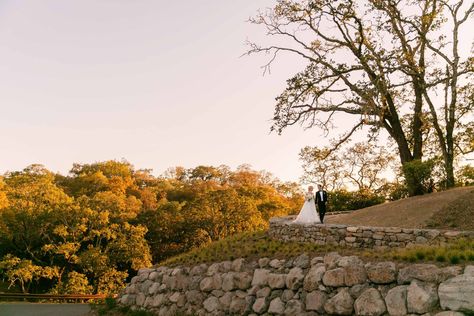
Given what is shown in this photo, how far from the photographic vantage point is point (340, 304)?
9773 millimetres

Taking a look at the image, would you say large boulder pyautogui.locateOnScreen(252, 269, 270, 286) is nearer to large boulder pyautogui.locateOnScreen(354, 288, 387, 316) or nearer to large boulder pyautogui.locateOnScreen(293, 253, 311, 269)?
large boulder pyautogui.locateOnScreen(293, 253, 311, 269)

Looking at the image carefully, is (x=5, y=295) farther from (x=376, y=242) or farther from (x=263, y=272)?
(x=376, y=242)

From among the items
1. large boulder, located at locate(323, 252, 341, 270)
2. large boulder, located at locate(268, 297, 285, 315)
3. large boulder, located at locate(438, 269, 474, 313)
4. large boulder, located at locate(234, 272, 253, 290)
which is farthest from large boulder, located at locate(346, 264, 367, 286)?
large boulder, located at locate(234, 272, 253, 290)

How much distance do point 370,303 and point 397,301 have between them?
0.63 m

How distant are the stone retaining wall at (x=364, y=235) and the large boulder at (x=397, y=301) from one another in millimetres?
4464

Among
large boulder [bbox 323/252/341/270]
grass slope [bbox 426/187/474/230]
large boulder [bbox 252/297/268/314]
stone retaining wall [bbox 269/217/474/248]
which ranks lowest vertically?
large boulder [bbox 252/297/268/314]

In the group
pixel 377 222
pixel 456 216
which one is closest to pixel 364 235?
pixel 377 222

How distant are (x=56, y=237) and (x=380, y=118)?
28814 millimetres

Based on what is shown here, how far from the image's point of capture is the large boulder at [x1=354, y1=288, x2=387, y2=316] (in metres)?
8.98

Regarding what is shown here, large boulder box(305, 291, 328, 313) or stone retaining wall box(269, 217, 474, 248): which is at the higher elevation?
stone retaining wall box(269, 217, 474, 248)

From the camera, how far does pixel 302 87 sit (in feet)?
77.2

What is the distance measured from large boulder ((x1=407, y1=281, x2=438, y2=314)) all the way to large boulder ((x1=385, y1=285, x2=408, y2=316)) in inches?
4.2

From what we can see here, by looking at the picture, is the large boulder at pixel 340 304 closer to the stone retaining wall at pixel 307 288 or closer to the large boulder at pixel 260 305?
the stone retaining wall at pixel 307 288

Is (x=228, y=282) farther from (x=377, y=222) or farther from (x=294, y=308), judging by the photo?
(x=377, y=222)
